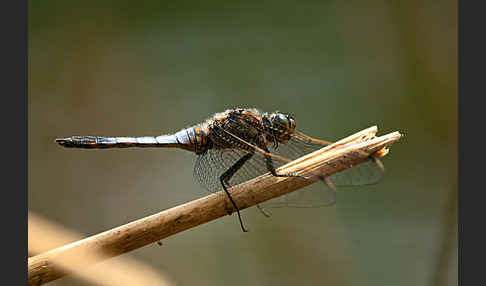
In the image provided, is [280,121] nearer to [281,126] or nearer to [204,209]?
[281,126]

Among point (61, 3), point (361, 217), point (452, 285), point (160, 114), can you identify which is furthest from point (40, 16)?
point (452, 285)

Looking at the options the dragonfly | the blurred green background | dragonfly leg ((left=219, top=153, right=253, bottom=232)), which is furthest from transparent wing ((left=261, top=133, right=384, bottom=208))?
the blurred green background

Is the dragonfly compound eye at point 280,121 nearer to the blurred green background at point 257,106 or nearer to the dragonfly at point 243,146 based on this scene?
the dragonfly at point 243,146

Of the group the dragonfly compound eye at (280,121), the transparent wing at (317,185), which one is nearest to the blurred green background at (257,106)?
the transparent wing at (317,185)

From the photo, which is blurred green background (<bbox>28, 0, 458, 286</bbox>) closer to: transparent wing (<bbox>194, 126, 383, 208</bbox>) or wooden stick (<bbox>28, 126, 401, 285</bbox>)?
transparent wing (<bbox>194, 126, 383, 208</bbox>)

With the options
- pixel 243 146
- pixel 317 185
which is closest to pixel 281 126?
pixel 243 146

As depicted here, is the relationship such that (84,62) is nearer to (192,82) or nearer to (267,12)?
(192,82)
